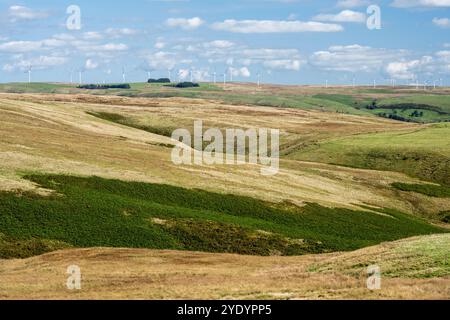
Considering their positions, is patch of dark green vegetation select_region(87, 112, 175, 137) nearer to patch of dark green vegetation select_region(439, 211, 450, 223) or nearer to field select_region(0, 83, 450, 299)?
field select_region(0, 83, 450, 299)

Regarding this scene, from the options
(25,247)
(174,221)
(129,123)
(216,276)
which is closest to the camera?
(216,276)

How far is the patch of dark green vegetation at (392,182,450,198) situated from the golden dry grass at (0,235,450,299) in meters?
55.1

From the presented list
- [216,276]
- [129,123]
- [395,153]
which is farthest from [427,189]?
[129,123]

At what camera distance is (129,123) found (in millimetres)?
179000

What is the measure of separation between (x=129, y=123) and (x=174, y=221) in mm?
115814

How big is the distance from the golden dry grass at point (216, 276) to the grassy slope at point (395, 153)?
76.6 metres

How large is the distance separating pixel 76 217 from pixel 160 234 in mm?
9301

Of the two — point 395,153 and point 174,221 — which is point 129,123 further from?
point 174,221

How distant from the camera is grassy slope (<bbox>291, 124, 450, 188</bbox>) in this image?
4948 inches

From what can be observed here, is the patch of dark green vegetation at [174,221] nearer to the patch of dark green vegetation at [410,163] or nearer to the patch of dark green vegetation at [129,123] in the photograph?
the patch of dark green vegetation at [410,163]

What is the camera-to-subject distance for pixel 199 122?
183250 millimetres

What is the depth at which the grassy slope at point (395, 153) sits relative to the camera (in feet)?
412
